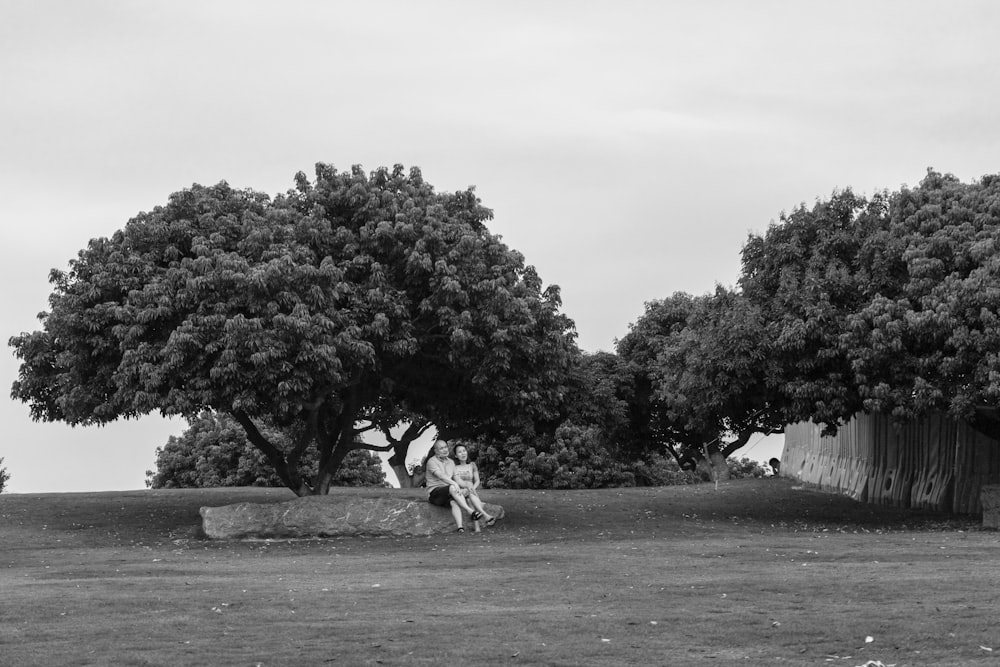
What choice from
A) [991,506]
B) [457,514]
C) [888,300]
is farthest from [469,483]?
[991,506]

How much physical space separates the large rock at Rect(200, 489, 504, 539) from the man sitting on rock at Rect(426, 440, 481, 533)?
9.5 inches

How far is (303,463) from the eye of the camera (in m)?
55.9

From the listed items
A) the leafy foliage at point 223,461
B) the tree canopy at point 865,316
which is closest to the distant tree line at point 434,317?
the tree canopy at point 865,316

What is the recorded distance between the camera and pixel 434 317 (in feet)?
98.4

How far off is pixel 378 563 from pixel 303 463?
33.9 meters

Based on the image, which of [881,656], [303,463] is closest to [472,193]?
[881,656]

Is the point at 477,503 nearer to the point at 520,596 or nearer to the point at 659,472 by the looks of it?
the point at 520,596

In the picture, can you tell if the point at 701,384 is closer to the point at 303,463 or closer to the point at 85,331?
the point at 85,331

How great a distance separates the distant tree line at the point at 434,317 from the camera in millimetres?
27375


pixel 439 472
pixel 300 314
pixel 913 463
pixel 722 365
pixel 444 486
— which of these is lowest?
pixel 444 486

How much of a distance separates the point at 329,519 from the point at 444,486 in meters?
2.51

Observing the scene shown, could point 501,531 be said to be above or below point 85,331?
below

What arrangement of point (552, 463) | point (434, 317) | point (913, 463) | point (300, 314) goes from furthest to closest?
1. point (552, 463)
2. point (913, 463)
3. point (434, 317)
4. point (300, 314)

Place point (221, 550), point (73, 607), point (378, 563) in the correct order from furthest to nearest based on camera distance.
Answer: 1. point (221, 550)
2. point (378, 563)
3. point (73, 607)
